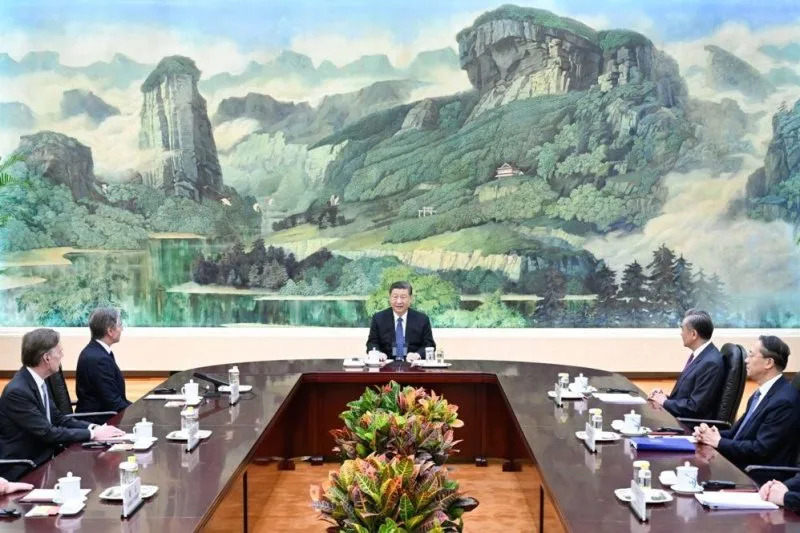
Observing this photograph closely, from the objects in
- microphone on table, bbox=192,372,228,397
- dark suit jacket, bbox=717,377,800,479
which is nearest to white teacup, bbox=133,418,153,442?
microphone on table, bbox=192,372,228,397

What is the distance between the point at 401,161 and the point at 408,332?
3.29 metres

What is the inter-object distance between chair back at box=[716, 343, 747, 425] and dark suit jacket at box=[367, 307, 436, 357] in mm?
2276

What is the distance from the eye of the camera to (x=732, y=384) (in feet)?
14.7

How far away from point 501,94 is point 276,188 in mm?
2660

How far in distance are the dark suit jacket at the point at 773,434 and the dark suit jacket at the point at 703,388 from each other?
731 millimetres

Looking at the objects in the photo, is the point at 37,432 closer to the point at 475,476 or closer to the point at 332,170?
the point at 475,476

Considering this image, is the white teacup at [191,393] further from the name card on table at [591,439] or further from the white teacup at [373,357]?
the name card on table at [591,439]

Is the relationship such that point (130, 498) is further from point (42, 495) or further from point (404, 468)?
point (404, 468)

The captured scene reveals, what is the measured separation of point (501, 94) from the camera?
901cm

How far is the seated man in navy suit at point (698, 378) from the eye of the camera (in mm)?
4535

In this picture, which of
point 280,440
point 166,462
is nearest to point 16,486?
point 166,462

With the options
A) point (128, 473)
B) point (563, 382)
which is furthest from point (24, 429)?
point (563, 382)

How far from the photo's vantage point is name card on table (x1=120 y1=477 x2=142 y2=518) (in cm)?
261

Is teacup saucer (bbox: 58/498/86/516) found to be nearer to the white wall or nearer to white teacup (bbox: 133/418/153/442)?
white teacup (bbox: 133/418/153/442)
